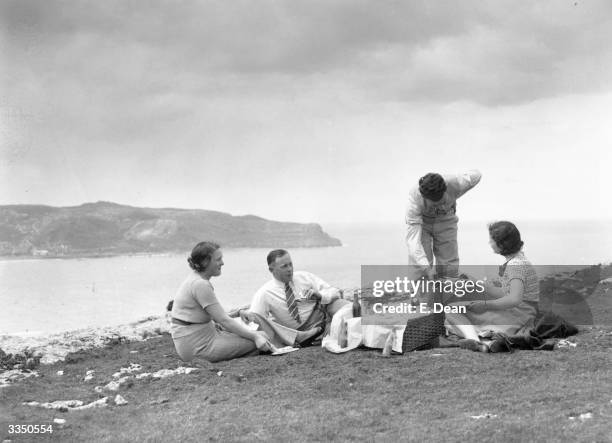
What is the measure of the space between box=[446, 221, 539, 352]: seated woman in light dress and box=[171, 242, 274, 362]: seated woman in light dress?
7.49 ft

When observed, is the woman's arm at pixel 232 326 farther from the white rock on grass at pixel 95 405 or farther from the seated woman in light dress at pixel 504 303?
the seated woman in light dress at pixel 504 303

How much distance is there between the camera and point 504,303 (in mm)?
7246

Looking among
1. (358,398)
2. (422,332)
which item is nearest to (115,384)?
(358,398)

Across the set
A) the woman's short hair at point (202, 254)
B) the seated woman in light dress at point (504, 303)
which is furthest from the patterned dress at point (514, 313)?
the woman's short hair at point (202, 254)

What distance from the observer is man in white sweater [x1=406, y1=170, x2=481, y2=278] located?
8219 mm

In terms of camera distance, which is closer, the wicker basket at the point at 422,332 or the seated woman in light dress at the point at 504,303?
the seated woman in light dress at the point at 504,303

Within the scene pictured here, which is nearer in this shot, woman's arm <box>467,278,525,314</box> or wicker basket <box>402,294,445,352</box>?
woman's arm <box>467,278,525,314</box>

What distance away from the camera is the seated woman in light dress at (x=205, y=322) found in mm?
7598

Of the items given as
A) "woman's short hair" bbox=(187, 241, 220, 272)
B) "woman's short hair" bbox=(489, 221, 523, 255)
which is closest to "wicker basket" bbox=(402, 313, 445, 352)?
"woman's short hair" bbox=(489, 221, 523, 255)

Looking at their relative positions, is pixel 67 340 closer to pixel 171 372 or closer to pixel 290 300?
pixel 171 372

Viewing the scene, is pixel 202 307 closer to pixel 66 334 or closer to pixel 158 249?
pixel 66 334

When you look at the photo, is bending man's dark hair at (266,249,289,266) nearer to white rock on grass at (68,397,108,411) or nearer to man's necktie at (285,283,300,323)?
man's necktie at (285,283,300,323)

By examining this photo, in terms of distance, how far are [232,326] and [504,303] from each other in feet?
9.82

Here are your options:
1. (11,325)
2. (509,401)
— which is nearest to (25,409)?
(509,401)
